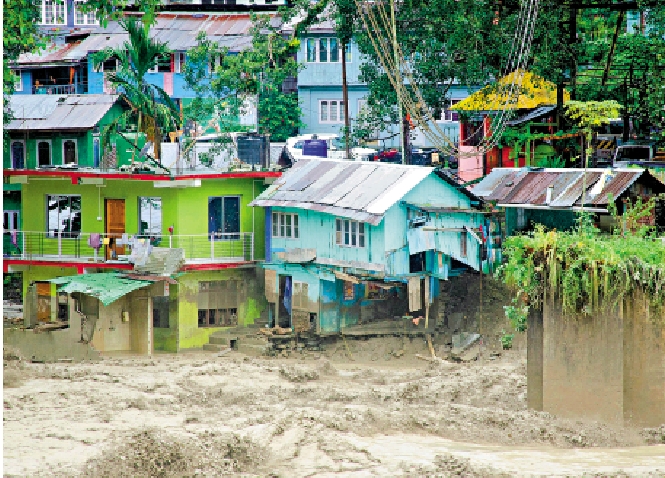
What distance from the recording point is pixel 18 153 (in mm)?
46844

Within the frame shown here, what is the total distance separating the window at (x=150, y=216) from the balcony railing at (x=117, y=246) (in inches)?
16.1

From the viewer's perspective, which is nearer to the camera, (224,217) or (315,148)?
(224,217)

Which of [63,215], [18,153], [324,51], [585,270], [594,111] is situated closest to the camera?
[585,270]

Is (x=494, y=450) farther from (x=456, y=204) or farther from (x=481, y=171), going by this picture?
(x=481, y=171)

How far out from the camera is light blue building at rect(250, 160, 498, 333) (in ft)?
132

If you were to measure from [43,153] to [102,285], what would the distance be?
756 cm

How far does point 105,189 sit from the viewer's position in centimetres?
4409

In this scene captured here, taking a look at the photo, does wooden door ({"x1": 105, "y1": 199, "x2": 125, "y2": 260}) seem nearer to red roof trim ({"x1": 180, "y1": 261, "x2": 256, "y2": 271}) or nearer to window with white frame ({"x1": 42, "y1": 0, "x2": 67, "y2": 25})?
red roof trim ({"x1": 180, "y1": 261, "x2": 256, "y2": 271})

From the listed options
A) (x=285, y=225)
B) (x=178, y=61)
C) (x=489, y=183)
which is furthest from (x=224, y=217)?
(x=178, y=61)

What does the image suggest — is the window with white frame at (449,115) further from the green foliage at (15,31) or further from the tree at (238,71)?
the green foliage at (15,31)

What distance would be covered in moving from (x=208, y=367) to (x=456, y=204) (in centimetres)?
927

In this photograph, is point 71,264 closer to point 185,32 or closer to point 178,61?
point 178,61

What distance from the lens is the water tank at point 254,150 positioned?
4444cm

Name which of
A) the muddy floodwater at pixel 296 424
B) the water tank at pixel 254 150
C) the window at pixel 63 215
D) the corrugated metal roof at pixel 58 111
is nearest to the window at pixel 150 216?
the window at pixel 63 215
